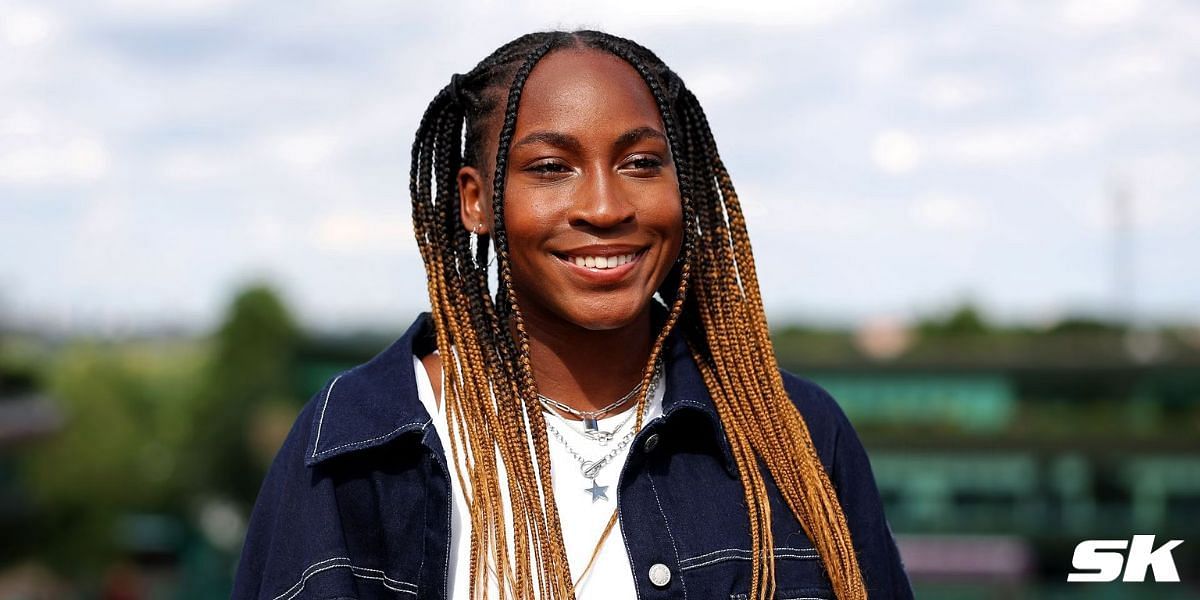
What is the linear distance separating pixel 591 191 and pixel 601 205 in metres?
0.05

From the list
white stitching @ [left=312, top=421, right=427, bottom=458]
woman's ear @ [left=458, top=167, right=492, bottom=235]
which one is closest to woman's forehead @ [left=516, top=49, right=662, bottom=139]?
woman's ear @ [left=458, top=167, right=492, bottom=235]

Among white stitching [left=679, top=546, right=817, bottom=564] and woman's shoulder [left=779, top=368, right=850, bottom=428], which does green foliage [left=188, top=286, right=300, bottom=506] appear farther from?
white stitching [left=679, top=546, right=817, bottom=564]

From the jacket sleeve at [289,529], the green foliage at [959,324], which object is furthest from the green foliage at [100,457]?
the jacket sleeve at [289,529]

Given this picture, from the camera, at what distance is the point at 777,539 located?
3.18 meters

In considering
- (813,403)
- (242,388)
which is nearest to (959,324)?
(242,388)

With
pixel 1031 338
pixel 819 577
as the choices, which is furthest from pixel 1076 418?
pixel 819 577

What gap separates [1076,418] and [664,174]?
38920 mm

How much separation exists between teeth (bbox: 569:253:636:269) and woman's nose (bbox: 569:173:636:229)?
0.07 m

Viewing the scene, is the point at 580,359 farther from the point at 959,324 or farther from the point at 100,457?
the point at 100,457

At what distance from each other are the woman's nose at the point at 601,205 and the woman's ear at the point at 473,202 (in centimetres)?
31

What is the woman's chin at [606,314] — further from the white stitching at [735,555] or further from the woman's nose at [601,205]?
the white stitching at [735,555]

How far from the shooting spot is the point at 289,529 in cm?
302

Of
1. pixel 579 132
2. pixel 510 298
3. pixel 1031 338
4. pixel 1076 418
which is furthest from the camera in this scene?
pixel 1031 338

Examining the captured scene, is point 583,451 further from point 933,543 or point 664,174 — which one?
point 933,543
